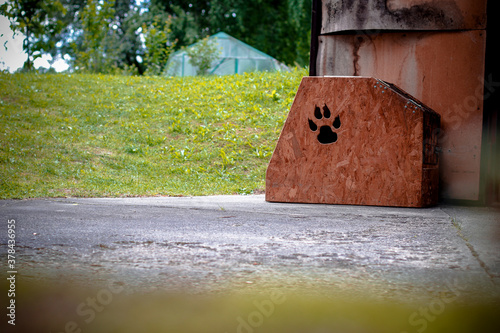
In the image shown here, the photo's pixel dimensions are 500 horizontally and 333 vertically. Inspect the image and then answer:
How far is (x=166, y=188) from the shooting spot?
741 cm

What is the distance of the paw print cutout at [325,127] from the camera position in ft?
20.2

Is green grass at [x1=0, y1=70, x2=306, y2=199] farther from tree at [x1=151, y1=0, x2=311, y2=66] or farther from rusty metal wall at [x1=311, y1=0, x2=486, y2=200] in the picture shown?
tree at [x1=151, y1=0, x2=311, y2=66]

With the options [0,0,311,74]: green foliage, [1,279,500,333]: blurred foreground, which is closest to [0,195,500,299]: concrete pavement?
[1,279,500,333]: blurred foreground

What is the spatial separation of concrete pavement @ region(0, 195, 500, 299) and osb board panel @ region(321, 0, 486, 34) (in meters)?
2.53

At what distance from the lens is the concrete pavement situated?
249cm

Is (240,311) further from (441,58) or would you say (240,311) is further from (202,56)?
(202,56)

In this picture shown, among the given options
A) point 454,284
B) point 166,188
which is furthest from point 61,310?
point 166,188

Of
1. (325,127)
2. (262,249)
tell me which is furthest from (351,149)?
A: (262,249)

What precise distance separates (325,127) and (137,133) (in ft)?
16.7

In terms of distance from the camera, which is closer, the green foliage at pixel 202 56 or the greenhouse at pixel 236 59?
the green foliage at pixel 202 56

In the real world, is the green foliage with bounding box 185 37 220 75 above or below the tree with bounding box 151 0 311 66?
below

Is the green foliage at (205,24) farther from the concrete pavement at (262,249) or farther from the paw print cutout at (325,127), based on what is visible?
the concrete pavement at (262,249)

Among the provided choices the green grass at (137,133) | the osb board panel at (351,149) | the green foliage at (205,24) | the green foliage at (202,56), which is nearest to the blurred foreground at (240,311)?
the osb board panel at (351,149)

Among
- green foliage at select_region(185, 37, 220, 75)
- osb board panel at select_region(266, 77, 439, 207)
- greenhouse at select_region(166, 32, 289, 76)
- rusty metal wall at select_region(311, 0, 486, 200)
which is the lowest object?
osb board panel at select_region(266, 77, 439, 207)
